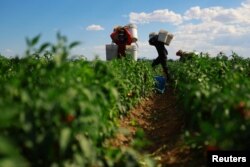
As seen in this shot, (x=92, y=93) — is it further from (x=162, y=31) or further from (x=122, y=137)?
(x=162, y=31)

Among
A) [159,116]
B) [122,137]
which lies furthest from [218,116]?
[159,116]

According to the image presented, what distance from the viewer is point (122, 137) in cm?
689

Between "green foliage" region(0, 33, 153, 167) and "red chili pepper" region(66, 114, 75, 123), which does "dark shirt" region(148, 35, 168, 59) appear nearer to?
"green foliage" region(0, 33, 153, 167)

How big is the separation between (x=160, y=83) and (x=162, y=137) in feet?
29.4

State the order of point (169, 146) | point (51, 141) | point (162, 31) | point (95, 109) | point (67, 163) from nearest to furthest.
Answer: point (51, 141), point (67, 163), point (95, 109), point (169, 146), point (162, 31)

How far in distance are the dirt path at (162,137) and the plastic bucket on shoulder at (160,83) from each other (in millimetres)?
4268

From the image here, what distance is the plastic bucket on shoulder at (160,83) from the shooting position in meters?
15.9

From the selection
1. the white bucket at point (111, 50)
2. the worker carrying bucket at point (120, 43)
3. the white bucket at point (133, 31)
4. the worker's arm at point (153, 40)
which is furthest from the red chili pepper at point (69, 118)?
the worker's arm at point (153, 40)

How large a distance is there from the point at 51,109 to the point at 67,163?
0.47 m

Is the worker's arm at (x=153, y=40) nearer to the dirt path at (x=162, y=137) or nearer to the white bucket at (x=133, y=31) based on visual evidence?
the white bucket at (x=133, y=31)

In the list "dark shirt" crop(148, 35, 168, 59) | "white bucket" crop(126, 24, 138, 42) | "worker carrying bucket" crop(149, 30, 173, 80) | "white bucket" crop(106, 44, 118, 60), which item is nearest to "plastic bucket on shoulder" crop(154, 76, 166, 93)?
"worker carrying bucket" crop(149, 30, 173, 80)

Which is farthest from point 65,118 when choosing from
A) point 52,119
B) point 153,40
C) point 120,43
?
point 153,40

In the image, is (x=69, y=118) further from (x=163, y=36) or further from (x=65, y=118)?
(x=163, y=36)

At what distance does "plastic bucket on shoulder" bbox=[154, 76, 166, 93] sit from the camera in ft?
52.3
